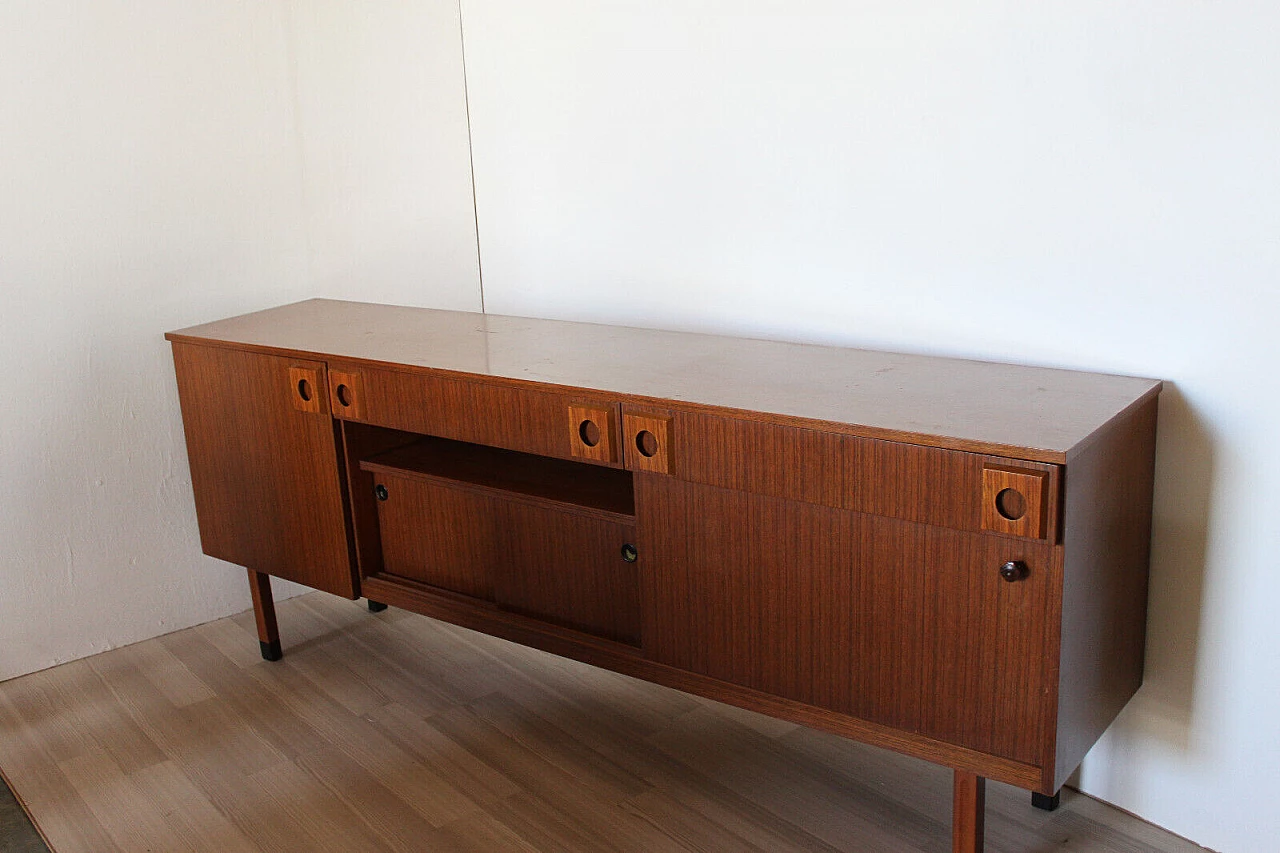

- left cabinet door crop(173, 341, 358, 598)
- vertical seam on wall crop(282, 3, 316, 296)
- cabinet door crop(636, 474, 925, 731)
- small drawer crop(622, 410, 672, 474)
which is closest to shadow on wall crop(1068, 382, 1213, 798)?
cabinet door crop(636, 474, 925, 731)

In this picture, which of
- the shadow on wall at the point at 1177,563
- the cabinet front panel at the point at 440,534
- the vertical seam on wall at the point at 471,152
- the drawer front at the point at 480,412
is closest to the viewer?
the shadow on wall at the point at 1177,563

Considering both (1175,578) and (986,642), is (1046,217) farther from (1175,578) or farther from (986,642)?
(986,642)

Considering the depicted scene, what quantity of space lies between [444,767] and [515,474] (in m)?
0.63

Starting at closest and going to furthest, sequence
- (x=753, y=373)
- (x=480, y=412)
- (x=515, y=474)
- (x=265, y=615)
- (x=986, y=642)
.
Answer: (x=986, y=642), (x=753, y=373), (x=480, y=412), (x=515, y=474), (x=265, y=615)

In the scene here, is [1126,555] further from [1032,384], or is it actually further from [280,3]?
[280,3]

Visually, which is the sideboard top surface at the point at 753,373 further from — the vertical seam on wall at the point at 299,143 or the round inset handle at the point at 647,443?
the vertical seam on wall at the point at 299,143

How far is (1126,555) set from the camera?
189 cm

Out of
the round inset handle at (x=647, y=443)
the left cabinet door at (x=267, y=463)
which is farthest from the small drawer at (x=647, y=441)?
the left cabinet door at (x=267, y=463)

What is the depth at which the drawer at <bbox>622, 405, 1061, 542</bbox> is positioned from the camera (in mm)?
1599

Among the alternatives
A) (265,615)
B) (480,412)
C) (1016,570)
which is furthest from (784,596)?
(265,615)

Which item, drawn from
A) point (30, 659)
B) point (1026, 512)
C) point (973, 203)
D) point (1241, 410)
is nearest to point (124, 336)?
point (30, 659)

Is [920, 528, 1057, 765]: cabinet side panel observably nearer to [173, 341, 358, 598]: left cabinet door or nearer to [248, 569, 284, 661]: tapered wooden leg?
[173, 341, 358, 598]: left cabinet door

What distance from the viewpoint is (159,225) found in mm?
3037

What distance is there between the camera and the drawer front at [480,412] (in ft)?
6.73
